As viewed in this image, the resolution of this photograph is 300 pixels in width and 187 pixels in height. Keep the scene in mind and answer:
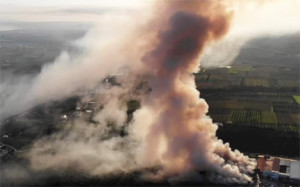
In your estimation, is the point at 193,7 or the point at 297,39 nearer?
the point at 193,7

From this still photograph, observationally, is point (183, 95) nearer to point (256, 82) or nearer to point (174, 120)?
point (174, 120)

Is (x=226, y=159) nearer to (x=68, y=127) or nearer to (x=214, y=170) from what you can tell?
(x=214, y=170)

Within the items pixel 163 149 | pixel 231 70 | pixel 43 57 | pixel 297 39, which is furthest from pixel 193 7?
pixel 297 39

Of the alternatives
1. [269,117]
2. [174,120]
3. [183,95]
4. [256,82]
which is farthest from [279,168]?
[256,82]

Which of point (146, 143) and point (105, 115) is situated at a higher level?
point (105, 115)

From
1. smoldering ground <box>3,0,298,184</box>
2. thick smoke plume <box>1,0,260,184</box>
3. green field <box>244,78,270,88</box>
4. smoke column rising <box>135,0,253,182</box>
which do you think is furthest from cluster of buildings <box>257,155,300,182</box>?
green field <box>244,78,270,88</box>

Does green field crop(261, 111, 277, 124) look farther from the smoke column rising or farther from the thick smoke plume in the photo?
the smoke column rising

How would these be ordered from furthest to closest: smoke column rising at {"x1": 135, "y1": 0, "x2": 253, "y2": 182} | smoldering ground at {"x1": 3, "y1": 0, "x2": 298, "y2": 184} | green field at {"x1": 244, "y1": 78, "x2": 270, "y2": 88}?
green field at {"x1": 244, "y1": 78, "x2": 270, "y2": 88}
smoke column rising at {"x1": 135, "y1": 0, "x2": 253, "y2": 182}
smoldering ground at {"x1": 3, "y1": 0, "x2": 298, "y2": 184}

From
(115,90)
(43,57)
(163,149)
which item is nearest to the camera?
(163,149)

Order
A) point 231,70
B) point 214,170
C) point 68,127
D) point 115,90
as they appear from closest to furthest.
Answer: point 214,170 → point 68,127 → point 115,90 → point 231,70
